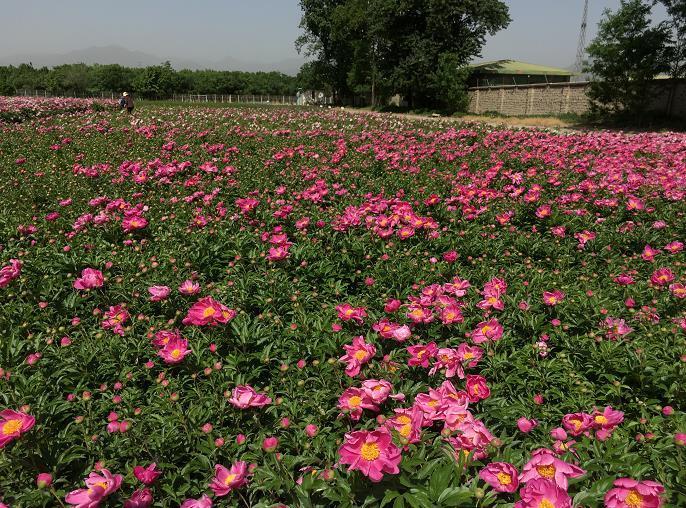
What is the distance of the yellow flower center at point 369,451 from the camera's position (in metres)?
1.35

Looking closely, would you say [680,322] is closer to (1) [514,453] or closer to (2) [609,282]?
(2) [609,282]

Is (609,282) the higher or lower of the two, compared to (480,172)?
lower

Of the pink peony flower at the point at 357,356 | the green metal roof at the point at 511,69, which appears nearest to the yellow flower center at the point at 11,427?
the pink peony flower at the point at 357,356

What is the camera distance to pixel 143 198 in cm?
499

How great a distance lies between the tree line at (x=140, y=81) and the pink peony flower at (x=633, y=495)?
86929mm

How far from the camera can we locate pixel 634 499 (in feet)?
4.14

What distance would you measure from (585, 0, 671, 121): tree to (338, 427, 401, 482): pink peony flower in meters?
23.4

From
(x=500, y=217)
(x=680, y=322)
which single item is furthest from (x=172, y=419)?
(x=500, y=217)

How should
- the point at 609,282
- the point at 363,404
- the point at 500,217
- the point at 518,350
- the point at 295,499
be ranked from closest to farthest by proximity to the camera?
the point at 295,499, the point at 363,404, the point at 518,350, the point at 609,282, the point at 500,217

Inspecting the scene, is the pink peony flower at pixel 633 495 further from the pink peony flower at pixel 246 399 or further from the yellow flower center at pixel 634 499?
the pink peony flower at pixel 246 399

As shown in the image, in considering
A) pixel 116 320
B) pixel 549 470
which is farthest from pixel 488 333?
pixel 116 320

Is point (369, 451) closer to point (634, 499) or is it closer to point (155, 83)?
point (634, 499)

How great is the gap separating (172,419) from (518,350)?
163 centimetres

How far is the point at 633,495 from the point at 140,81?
3617 inches
